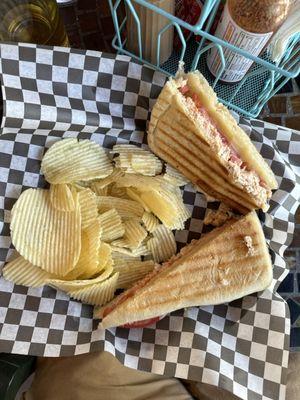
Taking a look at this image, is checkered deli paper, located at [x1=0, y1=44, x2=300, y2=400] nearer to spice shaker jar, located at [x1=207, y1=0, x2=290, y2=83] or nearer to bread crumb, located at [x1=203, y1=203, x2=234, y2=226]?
bread crumb, located at [x1=203, y1=203, x2=234, y2=226]

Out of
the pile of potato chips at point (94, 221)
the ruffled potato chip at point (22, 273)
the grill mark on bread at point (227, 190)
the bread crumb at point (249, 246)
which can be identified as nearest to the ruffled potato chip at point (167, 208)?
the pile of potato chips at point (94, 221)

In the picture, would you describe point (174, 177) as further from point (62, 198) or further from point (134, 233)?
point (62, 198)

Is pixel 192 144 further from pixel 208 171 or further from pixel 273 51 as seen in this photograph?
pixel 273 51

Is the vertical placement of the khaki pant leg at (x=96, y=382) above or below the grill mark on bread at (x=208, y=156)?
below

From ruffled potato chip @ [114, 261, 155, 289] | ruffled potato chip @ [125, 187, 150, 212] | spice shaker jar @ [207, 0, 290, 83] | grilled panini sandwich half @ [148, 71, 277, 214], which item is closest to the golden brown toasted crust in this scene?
grilled panini sandwich half @ [148, 71, 277, 214]

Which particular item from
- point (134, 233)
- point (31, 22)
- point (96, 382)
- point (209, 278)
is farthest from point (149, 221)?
point (31, 22)

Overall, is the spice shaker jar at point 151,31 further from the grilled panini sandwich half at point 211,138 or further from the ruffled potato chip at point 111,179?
the ruffled potato chip at point 111,179

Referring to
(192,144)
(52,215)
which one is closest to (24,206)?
(52,215)
